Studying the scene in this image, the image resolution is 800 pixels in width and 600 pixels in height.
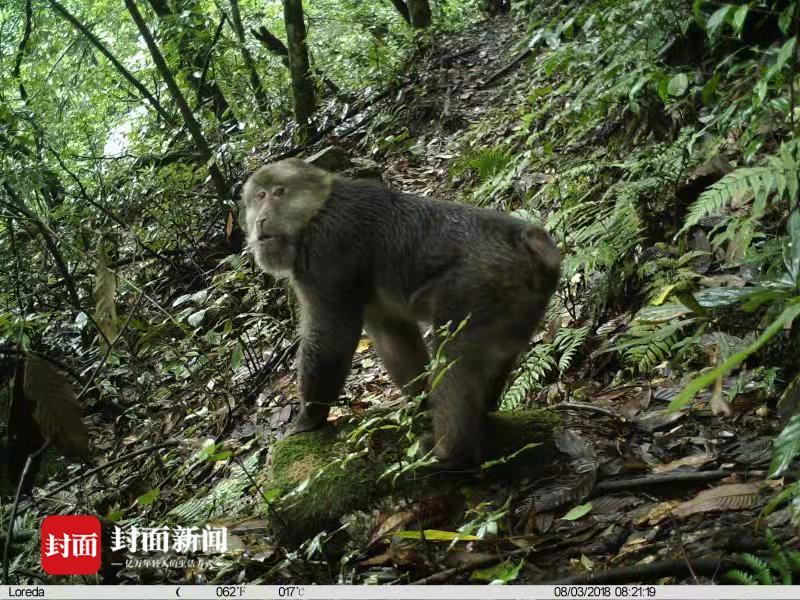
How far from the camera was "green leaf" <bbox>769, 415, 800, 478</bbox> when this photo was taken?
102 inches

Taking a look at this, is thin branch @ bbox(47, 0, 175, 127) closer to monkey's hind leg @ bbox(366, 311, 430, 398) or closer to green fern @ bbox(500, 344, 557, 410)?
monkey's hind leg @ bbox(366, 311, 430, 398)

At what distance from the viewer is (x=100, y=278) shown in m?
3.88

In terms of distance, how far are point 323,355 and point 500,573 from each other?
1.80 m

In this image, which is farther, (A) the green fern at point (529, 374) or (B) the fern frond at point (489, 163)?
(B) the fern frond at point (489, 163)

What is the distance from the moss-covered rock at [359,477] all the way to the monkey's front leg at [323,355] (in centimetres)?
33

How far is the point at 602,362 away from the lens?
18.4 ft

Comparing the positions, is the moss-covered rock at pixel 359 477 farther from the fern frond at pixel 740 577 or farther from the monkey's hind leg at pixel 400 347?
the fern frond at pixel 740 577

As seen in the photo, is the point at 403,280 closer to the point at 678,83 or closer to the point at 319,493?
the point at 319,493

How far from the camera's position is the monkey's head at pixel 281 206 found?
197 inches

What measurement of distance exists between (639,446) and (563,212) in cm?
222

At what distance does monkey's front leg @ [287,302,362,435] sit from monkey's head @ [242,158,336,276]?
399mm

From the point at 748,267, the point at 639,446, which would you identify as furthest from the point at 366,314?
the point at 748,267

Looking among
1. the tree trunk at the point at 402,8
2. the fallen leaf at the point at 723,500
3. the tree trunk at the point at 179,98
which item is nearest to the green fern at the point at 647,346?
the fallen leaf at the point at 723,500

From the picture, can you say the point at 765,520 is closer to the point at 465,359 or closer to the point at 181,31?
the point at 465,359
